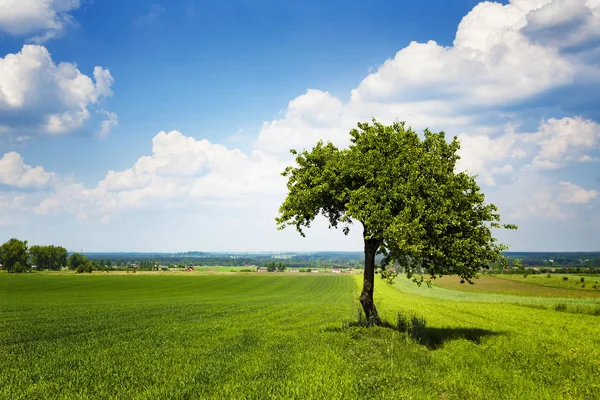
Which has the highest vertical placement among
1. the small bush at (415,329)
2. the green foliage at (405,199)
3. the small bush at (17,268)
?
the green foliage at (405,199)

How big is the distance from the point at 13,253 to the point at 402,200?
22789cm

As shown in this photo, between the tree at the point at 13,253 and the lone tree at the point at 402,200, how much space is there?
214744 millimetres

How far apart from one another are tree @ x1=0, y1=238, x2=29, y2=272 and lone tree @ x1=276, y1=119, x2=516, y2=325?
215 metres

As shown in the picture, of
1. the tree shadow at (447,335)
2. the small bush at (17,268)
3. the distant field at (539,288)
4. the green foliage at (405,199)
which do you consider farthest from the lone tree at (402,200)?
Answer: the small bush at (17,268)

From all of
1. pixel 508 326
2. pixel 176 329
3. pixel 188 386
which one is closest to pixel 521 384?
pixel 188 386

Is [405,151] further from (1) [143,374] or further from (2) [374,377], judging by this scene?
(1) [143,374]

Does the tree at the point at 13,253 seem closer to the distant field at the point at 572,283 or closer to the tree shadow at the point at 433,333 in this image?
the tree shadow at the point at 433,333

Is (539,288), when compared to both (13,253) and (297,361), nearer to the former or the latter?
(297,361)

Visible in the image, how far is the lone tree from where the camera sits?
21.1 m

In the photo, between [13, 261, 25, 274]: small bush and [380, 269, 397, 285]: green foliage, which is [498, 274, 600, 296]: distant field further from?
[13, 261, 25, 274]: small bush

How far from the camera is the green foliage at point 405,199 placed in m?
21.1

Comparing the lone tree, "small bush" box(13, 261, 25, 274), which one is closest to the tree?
"small bush" box(13, 261, 25, 274)

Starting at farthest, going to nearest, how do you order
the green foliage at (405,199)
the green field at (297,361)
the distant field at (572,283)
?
1. the distant field at (572,283)
2. the green foliage at (405,199)
3. the green field at (297,361)

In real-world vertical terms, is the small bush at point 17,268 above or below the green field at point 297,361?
below
